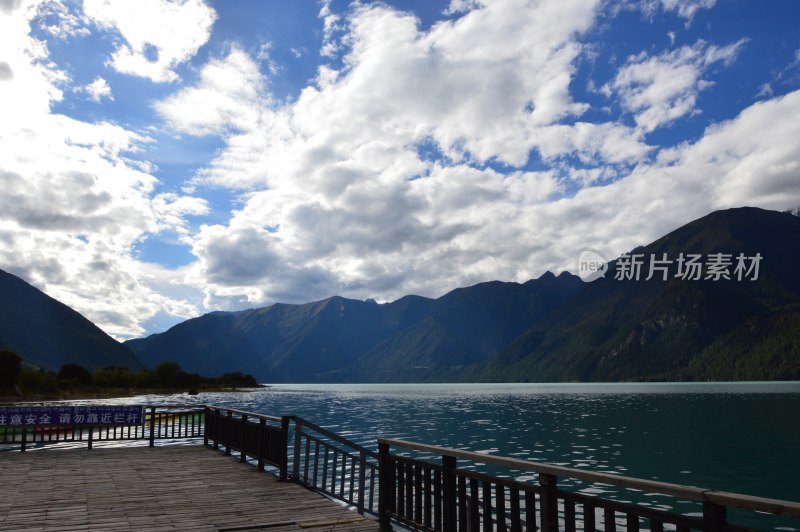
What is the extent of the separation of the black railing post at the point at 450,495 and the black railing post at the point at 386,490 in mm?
1785

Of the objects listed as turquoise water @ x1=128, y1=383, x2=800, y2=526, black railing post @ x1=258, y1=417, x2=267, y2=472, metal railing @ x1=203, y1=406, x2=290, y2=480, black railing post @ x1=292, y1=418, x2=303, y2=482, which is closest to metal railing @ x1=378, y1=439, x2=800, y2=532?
black railing post @ x1=292, y1=418, x2=303, y2=482

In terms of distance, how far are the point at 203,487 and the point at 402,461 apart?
692 centimetres

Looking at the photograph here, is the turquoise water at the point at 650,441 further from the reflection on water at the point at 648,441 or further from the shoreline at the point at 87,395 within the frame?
the shoreline at the point at 87,395

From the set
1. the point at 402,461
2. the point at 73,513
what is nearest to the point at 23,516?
the point at 73,513

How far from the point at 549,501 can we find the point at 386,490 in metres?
4.11

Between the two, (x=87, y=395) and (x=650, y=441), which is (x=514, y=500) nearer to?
(x=650, y=441)

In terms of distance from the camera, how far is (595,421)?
6228cm

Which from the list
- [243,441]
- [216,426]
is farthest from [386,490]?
[216,426]

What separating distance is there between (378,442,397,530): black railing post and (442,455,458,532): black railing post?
178 cm

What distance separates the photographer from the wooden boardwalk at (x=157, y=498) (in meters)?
10.6

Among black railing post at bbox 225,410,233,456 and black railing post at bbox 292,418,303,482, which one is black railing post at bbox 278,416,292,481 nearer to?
black railing post at bbox 292,418,303,482

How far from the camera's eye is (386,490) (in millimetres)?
10109

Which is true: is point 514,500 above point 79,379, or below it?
above

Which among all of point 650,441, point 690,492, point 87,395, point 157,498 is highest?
point 690,492
